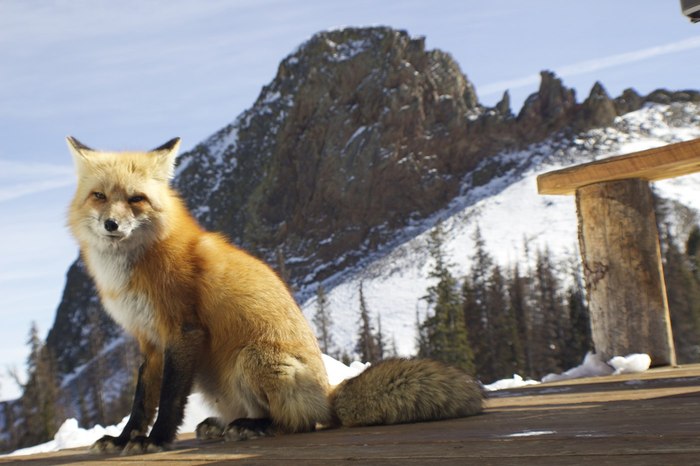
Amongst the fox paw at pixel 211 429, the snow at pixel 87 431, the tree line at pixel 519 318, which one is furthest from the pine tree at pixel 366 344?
the fox paw at pixel 211 429

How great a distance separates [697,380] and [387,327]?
8840cm

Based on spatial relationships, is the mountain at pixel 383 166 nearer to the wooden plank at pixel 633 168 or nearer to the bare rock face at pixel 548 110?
the bare rock face at pixel 548 110

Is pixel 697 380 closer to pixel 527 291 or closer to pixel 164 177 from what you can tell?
pixel 164 177

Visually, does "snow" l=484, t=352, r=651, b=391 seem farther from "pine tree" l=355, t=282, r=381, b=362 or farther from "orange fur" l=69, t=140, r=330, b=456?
"pine tree" l=355, t=282, r=381, b=362

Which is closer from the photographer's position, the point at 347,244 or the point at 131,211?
the point at 131,211

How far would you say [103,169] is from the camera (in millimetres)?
4547

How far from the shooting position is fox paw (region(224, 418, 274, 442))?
4.21 meters

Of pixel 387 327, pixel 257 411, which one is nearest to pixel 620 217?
pixel 257 411

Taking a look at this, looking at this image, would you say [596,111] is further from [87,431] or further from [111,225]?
[111,225]

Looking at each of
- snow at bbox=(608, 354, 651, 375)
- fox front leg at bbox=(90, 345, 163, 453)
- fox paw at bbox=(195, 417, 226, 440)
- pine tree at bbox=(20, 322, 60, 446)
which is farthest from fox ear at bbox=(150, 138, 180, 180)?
pine tree at bbox=(20, 322, 60, 446)

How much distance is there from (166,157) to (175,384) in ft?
4.94

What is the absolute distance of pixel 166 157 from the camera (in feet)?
15.9

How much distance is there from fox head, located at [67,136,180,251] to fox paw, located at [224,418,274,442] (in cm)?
121

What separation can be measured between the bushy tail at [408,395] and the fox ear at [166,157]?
182 centimetres
